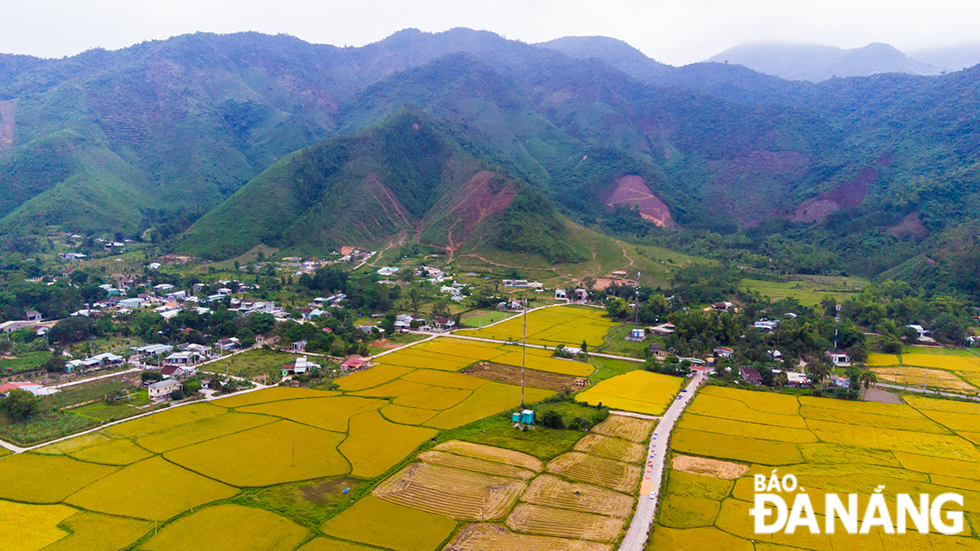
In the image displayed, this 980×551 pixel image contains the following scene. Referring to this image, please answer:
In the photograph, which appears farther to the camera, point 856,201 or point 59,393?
point 856,201

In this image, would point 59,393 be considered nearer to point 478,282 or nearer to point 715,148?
point 478,282

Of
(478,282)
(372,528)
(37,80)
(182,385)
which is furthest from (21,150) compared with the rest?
(372,528)

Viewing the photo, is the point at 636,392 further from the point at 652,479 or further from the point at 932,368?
the point at 932,368

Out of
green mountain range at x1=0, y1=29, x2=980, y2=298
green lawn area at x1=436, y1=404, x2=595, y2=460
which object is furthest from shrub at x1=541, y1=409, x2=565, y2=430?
green mountain range at x1=0, y1=29, x2=980, y2=298

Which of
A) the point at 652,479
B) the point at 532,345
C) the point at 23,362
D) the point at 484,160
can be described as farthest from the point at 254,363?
the point at 484,160

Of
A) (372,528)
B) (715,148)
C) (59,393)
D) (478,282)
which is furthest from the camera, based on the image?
(715,148)

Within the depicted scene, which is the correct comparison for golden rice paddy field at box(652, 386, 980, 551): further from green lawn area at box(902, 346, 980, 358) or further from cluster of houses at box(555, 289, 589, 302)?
cluster of houses at box(555, 289, 589, 302)

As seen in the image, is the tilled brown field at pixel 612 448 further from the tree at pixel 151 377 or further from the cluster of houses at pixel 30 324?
the cluster of houses at pixel 30 324
